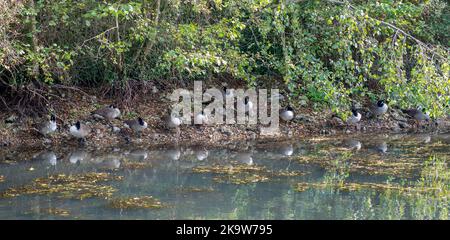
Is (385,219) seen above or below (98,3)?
below

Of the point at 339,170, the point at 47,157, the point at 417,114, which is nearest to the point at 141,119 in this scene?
the point at 47,157

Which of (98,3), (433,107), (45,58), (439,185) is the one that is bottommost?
(439,185)

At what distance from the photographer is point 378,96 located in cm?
1816

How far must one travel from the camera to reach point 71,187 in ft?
33.7

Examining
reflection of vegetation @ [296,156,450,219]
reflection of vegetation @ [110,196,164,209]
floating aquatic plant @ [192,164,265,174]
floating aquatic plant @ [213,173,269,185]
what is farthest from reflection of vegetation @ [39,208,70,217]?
reflection of vegetation @ [296,156,450,219]

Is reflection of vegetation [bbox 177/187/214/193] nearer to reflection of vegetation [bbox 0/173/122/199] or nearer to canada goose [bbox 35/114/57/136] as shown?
reflection of vegetation [bbox 0/173/122/199]

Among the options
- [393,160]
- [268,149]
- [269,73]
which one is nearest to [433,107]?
[393,160]

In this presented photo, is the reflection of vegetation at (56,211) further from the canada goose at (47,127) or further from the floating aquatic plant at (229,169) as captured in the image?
the canada goose at (47,127)

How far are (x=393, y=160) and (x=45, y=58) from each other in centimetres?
727

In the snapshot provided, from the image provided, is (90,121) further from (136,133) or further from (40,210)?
(40,210)

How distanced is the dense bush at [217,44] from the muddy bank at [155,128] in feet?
1.79

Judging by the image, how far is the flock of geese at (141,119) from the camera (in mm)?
14281

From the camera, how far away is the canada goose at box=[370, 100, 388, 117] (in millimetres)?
17312

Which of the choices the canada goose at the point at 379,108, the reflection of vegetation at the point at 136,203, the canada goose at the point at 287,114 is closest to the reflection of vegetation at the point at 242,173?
the reflection of vegetation at the point at 136,203
